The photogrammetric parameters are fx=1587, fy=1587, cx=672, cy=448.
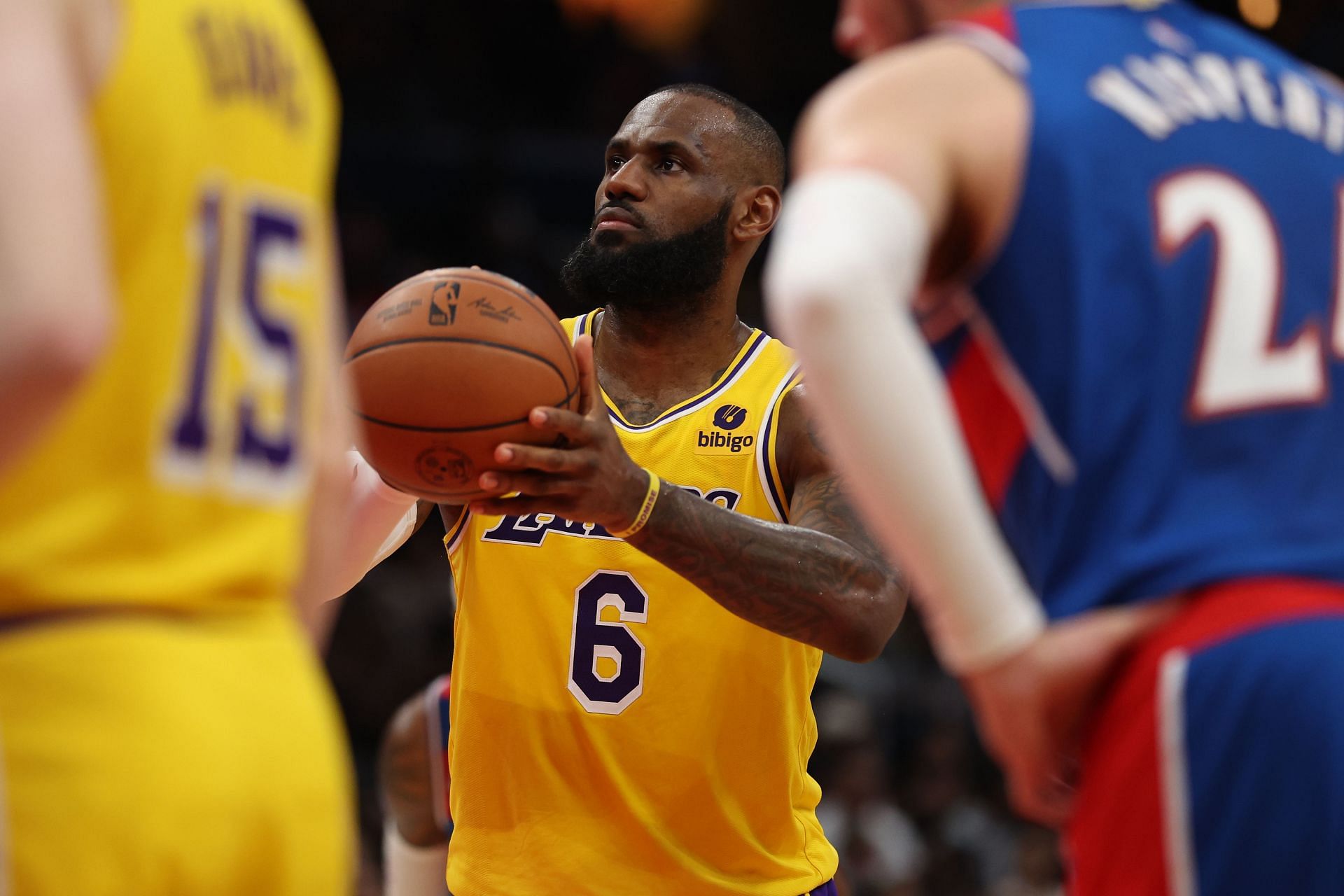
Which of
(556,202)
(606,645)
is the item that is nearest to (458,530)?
(606,645)

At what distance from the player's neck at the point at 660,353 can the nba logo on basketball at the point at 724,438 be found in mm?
156

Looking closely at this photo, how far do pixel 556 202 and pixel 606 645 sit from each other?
9607mm

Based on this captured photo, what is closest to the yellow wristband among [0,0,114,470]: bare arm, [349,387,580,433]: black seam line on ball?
[349,387,580,433]: black seam line on ball

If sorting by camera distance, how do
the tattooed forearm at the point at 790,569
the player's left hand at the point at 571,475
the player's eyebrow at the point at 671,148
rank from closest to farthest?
1. the player's left hand at the point at 571,475
2. the tattooed forearm at the point at 790,569
3. the player's eyebrow at the point at 671,148

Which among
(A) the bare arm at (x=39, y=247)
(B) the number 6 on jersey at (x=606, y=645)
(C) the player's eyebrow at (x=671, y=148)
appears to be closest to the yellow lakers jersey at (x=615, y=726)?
(B) the number 6 on jersey at (x=606, y=645)

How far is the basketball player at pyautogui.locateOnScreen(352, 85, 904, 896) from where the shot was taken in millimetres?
3535

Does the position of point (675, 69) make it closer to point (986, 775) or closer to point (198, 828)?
point (986, 775)

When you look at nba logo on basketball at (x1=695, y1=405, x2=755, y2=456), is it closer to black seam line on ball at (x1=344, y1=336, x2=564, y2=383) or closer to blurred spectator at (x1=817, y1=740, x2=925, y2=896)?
black seam line on ball at (x1=344, y1=336, x2=564, y2=383)

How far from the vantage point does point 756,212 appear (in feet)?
14.7

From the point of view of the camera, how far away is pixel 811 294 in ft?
6.65

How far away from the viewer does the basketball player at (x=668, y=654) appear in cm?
354

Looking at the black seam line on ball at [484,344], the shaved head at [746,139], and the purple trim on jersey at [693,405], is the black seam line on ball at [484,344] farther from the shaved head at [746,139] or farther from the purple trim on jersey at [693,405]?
the shaved head at [746,139]

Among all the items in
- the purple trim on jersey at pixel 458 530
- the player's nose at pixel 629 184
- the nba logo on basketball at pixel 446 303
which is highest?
the nba logo on basketball at pixel 446 303

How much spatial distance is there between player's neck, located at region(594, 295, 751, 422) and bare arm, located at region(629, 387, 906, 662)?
1.73 ft
